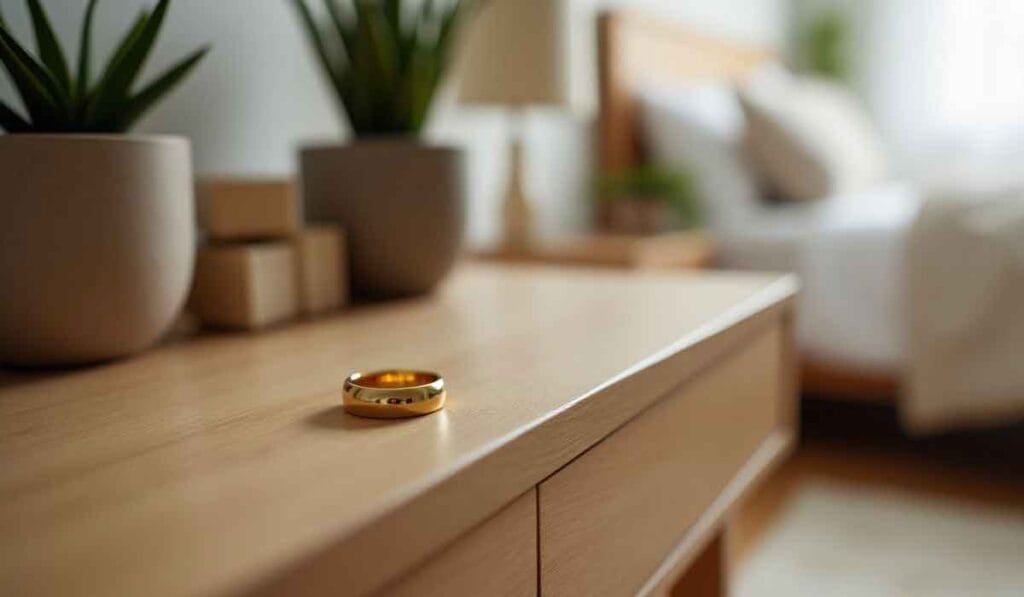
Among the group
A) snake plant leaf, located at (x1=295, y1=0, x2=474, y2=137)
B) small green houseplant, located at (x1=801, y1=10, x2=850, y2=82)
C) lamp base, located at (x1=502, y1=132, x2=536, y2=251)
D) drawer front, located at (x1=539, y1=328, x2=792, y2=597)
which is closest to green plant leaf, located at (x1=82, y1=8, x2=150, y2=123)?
snake plant leaf, located at (x1=295, y1=0, x2=474, y2=137)

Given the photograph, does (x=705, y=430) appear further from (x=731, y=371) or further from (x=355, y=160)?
(x=355, y=160)

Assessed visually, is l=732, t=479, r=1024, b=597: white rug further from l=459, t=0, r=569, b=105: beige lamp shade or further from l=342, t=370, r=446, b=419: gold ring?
l=342, t=370, r=446, b=419: gold ring

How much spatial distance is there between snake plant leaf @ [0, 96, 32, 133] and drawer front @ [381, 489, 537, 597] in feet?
1.31

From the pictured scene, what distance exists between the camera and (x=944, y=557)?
1414mm

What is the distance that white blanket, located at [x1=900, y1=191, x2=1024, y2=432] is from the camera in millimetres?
1537

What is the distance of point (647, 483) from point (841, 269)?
133cm

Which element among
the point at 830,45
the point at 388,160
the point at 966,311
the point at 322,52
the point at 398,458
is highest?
the point at 830,45

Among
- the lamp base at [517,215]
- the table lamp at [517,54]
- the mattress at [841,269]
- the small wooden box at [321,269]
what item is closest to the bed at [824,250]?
the mattress at [841,269]

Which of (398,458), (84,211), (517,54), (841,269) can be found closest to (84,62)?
(84,211)

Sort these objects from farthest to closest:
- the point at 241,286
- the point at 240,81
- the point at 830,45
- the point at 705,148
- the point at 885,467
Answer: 1. the point at 830,45
2. the point at 705,148
3. the point at 885,467
4. the point at 240,81
5. the point at 241,286

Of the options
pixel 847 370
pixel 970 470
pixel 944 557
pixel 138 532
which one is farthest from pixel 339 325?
pixel 970 470

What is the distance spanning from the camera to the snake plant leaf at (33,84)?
1.64 ft

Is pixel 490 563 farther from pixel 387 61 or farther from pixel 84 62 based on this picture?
pixel 387 61

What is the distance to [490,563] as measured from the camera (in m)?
0.37
